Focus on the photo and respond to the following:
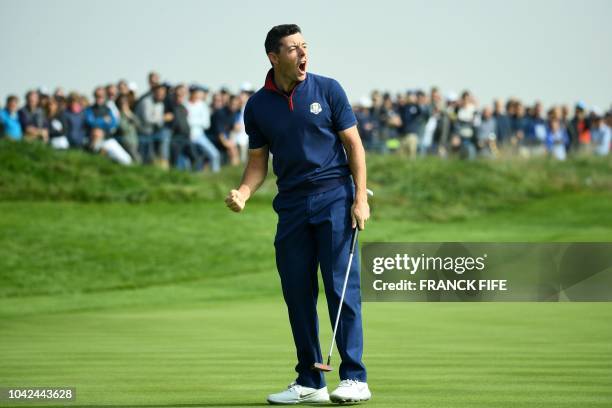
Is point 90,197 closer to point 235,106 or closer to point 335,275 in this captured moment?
point 235,106

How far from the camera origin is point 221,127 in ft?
81.4

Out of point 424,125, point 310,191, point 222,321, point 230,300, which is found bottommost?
point 230,300

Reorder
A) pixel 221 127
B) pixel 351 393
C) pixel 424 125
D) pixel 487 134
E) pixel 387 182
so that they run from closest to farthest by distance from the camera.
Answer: pixel 351 393
pixel 221 127
pixel 424 125
pixel 387 182
pixel 487 134

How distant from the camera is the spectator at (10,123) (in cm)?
2338

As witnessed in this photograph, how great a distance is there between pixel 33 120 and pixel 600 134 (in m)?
13.4

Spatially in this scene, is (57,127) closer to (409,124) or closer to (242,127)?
(242,127)

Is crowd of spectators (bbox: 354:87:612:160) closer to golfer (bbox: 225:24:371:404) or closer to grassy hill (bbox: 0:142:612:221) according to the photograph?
grassy hill (bbox: 0:142:612:221)

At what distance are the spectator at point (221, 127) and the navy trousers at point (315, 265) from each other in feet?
58.4

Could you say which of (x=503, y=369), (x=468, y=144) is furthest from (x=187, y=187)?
(x=503, y=369)

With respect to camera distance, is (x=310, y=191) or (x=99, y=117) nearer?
(x=310, y=191)

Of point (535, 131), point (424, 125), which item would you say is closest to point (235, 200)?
point (424, 125)

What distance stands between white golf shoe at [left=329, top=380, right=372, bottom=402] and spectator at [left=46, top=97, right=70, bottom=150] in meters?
17.9

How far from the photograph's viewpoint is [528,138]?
28.9 m

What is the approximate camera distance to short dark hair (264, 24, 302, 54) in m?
6.70
